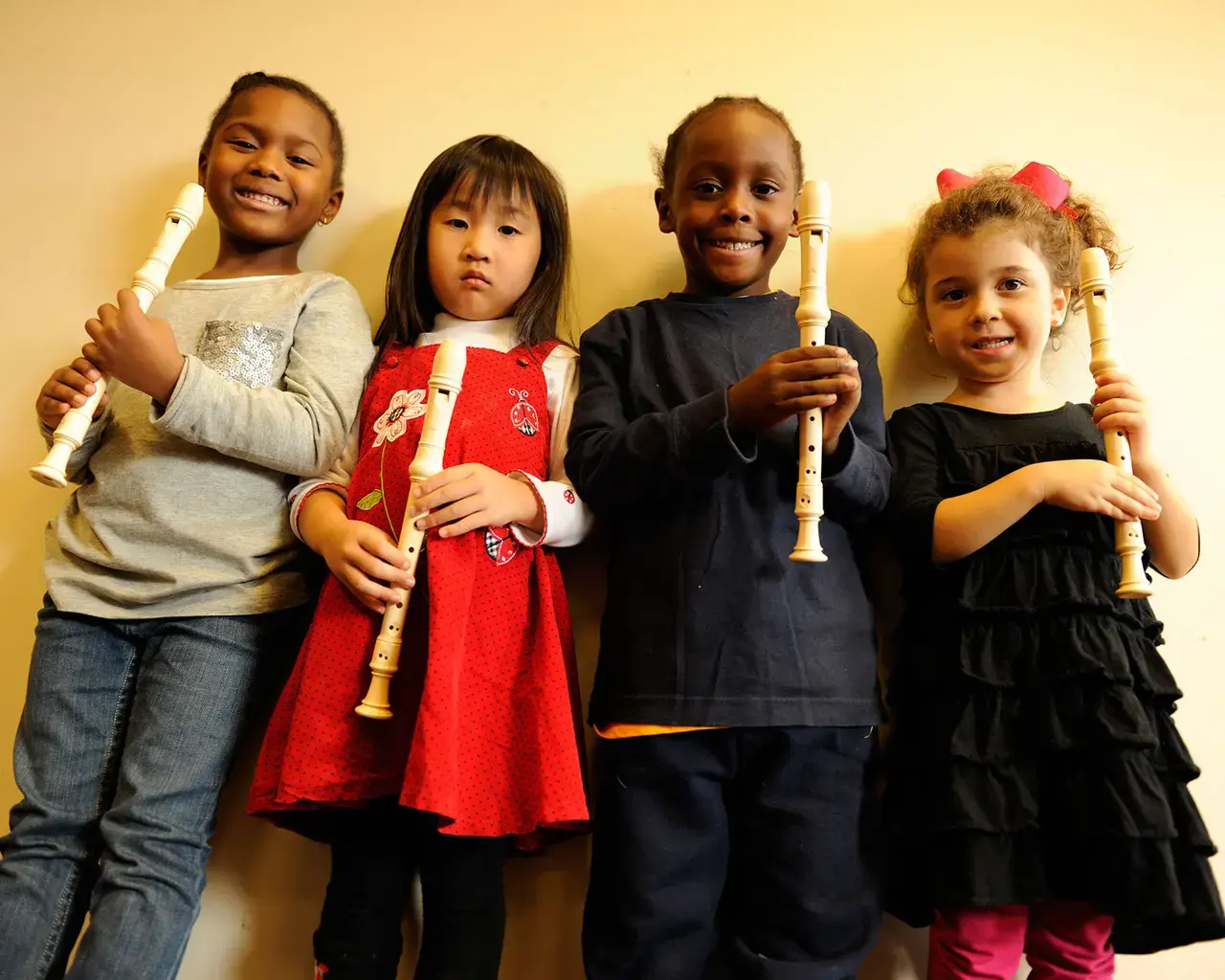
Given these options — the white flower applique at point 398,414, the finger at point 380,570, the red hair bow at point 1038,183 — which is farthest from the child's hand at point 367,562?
the red hair bow at point 1038,183

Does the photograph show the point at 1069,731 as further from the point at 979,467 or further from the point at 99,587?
the point at 99,587

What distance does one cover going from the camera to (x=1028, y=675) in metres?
0.83

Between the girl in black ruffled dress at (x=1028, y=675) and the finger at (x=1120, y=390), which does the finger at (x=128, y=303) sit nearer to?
the girl in black ruffled dress at (x=1028, y=675)

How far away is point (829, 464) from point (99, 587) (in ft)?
2.42

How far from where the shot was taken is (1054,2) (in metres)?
1.17

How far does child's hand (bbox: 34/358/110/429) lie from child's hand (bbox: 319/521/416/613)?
0.28 metres

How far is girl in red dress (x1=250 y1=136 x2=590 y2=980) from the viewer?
0.79 metres

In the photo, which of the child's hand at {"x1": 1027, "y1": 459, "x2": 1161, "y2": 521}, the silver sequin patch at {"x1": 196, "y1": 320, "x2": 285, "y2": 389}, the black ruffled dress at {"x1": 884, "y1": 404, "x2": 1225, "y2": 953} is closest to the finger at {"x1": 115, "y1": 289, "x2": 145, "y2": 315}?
the silver sequin patch at {"x1": 196, "y1": 320, "x2": 285, "y2": 389}

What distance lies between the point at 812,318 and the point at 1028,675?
1.31 feet

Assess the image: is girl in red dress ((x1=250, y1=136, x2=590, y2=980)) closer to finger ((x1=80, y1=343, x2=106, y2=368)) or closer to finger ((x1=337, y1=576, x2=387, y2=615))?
finger ((x1=337, y1=576, x2=387, y2=615))

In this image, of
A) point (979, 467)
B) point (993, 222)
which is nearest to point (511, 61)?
point (993, 222)

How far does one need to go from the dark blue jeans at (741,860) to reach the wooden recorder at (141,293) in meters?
0.59

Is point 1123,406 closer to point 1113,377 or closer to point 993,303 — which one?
point 1113,377

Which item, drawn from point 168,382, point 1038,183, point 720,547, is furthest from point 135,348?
point 1038,183
